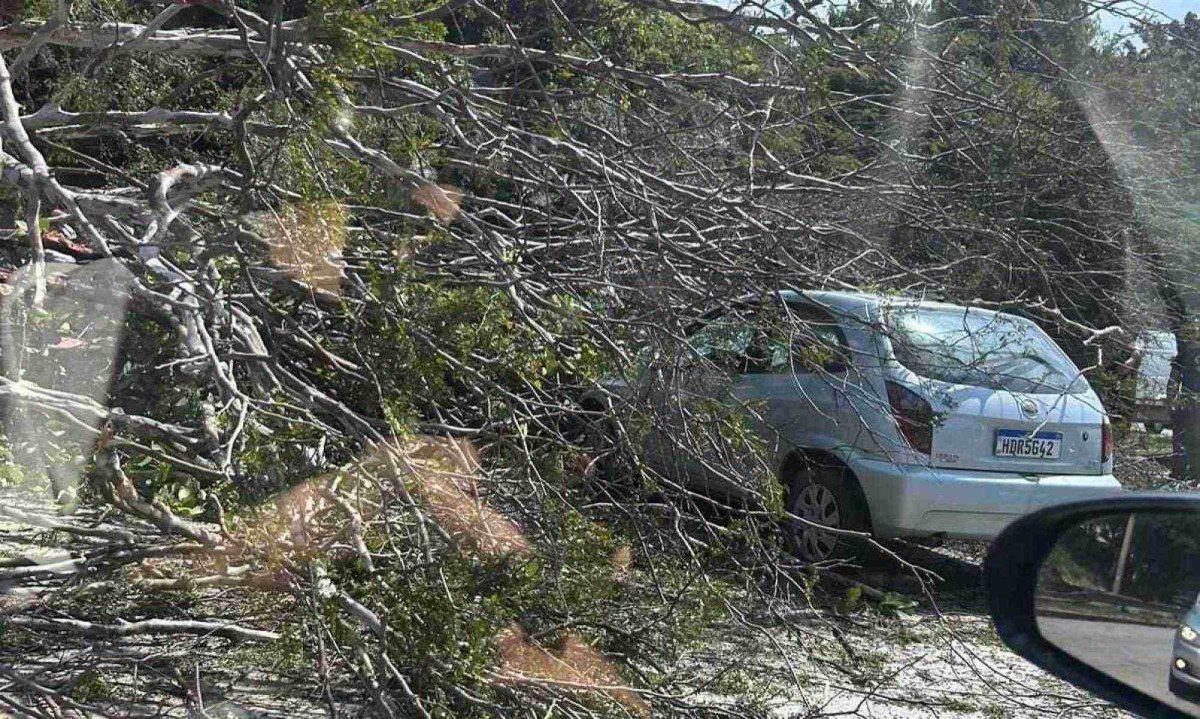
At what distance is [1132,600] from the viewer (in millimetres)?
2203

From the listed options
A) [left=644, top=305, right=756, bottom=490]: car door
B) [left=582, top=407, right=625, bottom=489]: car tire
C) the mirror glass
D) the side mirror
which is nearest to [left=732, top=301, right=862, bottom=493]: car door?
[left=644, top=305, right=756, bottom=490]: car door

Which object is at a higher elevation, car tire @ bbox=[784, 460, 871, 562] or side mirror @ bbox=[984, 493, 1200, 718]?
side mirror @ bbox=[984, 493, 1200, 718]

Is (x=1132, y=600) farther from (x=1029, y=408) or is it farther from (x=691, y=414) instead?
(x=1029, y=408)

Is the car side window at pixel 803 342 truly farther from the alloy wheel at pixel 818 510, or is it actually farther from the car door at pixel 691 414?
the alloy wheel at pixel 818 510

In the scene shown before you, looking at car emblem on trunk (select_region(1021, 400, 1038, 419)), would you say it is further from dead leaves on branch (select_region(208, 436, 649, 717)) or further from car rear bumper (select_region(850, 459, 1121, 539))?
dead leaves on branch (select_region(208, 436, 649, 717))

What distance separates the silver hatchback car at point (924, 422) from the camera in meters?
6.14

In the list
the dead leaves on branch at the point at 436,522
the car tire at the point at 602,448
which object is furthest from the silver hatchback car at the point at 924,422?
the dead leaves on branch at the point at 436,522

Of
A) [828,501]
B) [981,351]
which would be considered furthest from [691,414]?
[828,501]

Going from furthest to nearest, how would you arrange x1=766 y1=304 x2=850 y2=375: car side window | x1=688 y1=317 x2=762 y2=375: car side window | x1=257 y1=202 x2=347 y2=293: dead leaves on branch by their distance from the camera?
1. x1=688 y1=317 x2=762 y2=375: car side window
2. x1=766 y1=304 x2=850 y2=375: car side window
3. x1=257 y1=202 x2=347 y2=293: dead leaves on branch

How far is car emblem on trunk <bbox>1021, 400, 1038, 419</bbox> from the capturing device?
6.85m

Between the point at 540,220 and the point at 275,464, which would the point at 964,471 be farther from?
the point at 275,464

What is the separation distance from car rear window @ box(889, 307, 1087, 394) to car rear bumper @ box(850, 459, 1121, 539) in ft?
1.80

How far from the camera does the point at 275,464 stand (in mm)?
4027

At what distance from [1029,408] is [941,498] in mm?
671
